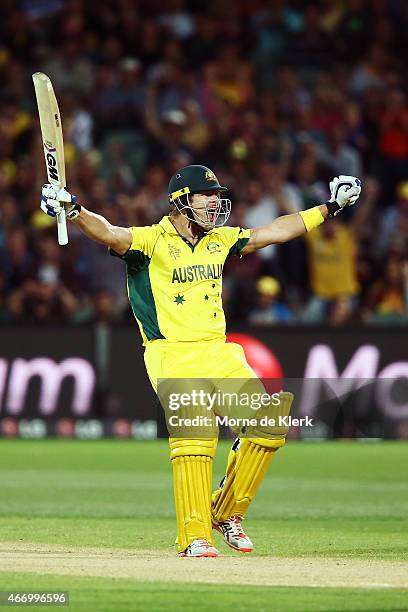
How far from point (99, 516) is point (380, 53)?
39.9 ft

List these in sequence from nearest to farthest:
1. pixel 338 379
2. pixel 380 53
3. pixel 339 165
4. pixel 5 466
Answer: pixel 5 466
pixel 338 379
pixel 339 165
pixel 380 53

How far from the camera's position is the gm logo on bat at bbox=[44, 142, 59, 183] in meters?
8.62

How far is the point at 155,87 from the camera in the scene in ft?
65.4

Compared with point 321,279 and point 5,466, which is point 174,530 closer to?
point 5,466

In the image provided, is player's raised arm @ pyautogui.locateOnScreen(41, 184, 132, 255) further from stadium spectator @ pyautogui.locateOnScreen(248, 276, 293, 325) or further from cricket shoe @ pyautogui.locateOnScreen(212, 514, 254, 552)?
stadium spectator @ pyautogui.locateOnScreen(248, 276, 293, 325)

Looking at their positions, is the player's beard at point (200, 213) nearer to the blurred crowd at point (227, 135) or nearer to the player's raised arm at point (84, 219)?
the player's raised arm at point (84, 219)

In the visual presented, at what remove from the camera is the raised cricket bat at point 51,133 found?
28.3 feet

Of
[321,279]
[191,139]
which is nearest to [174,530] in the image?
[321,279]

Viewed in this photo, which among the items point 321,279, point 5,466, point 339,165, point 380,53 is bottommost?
point 5,466

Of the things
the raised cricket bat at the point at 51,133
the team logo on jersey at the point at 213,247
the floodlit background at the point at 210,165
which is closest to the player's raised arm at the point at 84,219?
the raised cricket bat at the point at 51,133

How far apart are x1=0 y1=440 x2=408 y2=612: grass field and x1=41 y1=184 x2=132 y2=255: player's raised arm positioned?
5.88 ft

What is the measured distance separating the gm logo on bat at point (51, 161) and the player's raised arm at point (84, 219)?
284 mm

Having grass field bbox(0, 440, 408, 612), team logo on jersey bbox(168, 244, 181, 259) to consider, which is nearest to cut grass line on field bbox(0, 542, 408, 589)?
grass field bbox(0, 440, 408, 612)

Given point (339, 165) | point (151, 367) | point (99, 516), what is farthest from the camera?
point (339, 165)
